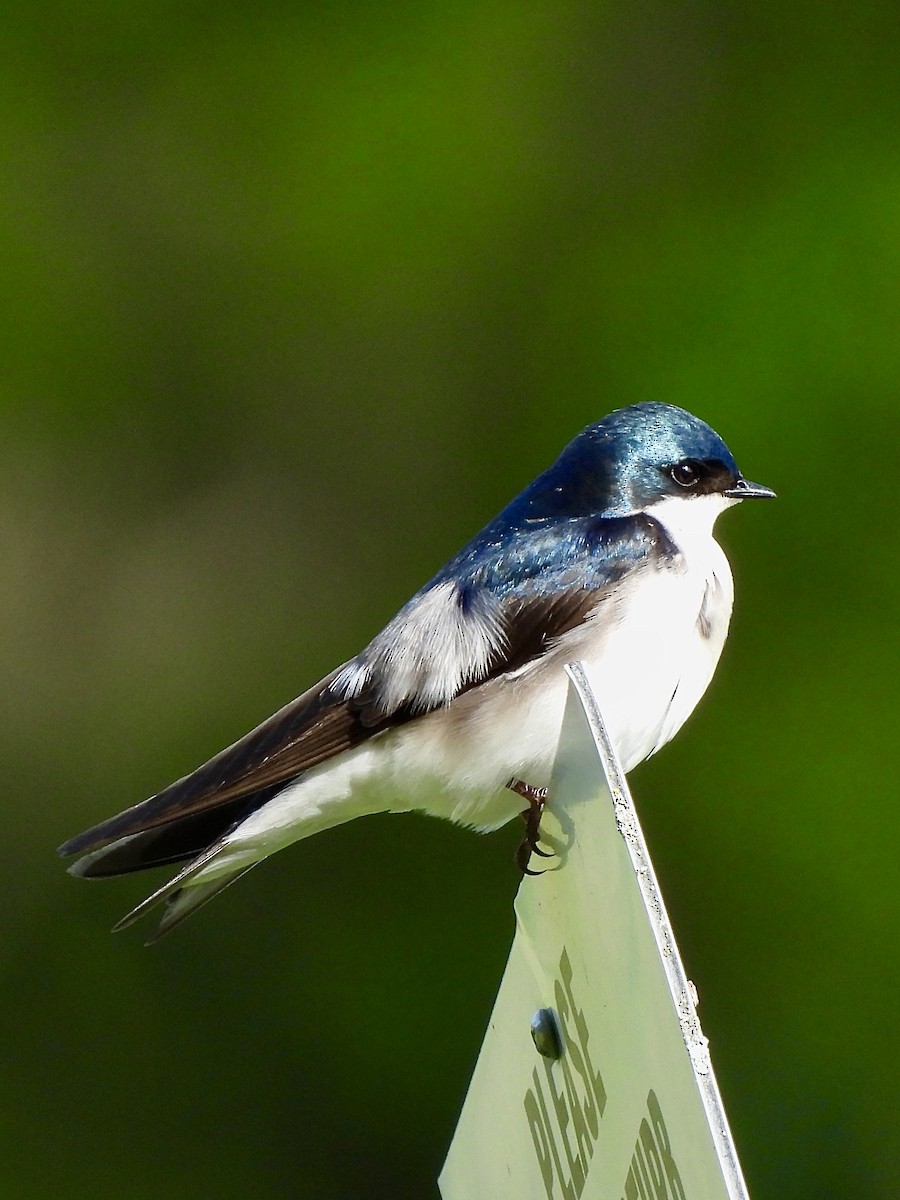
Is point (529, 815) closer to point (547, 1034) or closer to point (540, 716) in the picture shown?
point (540, 716)

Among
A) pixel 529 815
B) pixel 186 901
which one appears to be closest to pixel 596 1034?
pixel 529 815

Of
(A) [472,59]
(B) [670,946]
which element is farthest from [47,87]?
(B) [670,946]

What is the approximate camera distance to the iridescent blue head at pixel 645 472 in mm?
1196

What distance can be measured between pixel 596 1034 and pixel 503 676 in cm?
50

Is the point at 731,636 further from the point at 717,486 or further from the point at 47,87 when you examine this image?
the point at 47,87

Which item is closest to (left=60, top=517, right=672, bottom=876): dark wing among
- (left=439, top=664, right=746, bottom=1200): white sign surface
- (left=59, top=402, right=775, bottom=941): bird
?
(left=59, top=402, right=775, bottom=941): bird

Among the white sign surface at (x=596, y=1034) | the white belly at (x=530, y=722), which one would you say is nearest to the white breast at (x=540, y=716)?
the white belly at (x=530, y=722)

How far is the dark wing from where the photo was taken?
1.13 meters

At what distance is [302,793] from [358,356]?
4.63 feet

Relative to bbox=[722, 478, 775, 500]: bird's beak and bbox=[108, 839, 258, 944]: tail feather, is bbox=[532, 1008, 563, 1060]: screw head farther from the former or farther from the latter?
bbox=[722, 478, 775, 500]: bird's beak

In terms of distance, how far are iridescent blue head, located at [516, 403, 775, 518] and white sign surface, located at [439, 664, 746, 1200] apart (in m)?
0.43

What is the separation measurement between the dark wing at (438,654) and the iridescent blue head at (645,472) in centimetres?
3

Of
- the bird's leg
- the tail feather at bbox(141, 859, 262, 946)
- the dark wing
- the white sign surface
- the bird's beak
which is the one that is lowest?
the white sign surface

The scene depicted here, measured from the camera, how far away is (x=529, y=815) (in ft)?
3.52
